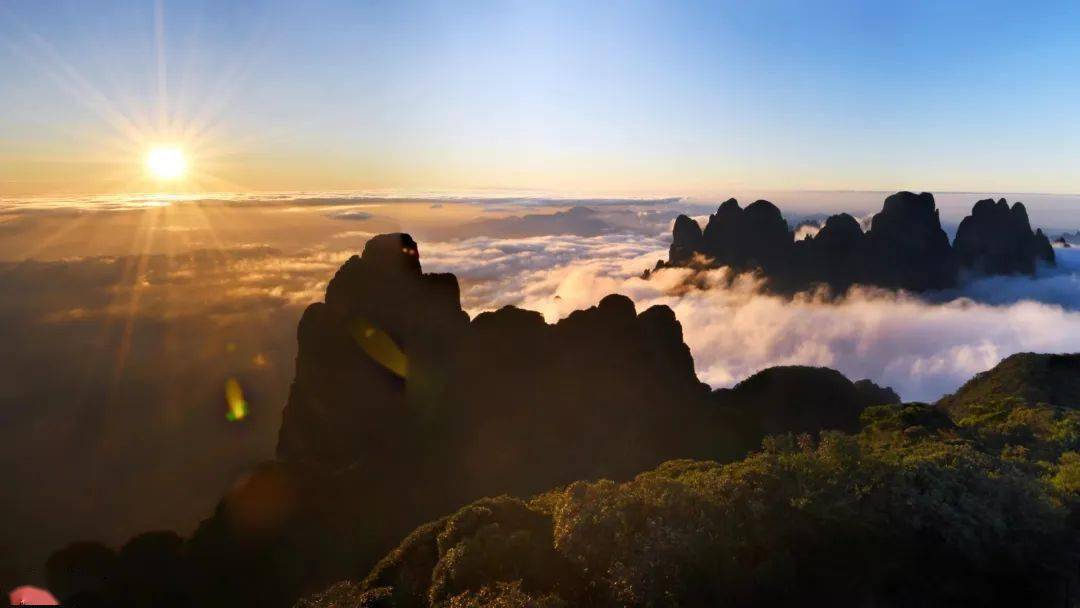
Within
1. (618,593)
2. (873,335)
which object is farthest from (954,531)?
(873,335)

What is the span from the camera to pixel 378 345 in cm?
7888

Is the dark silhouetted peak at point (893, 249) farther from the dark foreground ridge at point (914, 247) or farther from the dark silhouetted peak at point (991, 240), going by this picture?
the dark silhouetted peak at point (991, 240)

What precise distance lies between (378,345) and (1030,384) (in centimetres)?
8798

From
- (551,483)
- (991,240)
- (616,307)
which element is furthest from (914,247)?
(551,483)

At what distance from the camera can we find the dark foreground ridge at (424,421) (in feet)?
191

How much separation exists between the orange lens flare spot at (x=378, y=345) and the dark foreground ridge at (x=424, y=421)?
0.18 meters

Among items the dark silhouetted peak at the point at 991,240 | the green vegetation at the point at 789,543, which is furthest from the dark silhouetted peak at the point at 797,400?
the dark silhouetted peak at the point at 991,240

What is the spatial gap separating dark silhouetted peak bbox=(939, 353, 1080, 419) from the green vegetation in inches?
1917

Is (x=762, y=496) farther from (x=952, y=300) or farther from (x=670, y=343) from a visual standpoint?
(x=952, y=300)

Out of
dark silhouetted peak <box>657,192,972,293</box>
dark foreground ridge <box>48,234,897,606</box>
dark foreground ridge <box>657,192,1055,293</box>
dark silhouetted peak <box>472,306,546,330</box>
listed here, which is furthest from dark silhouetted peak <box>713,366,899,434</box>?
dark foreground ridge <box>657,192,1055,293</box>

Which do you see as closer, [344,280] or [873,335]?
[344,280]

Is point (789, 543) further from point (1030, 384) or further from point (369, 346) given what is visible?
point (1030, 384)

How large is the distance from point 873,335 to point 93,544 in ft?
663

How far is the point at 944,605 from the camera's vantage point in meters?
22.9
